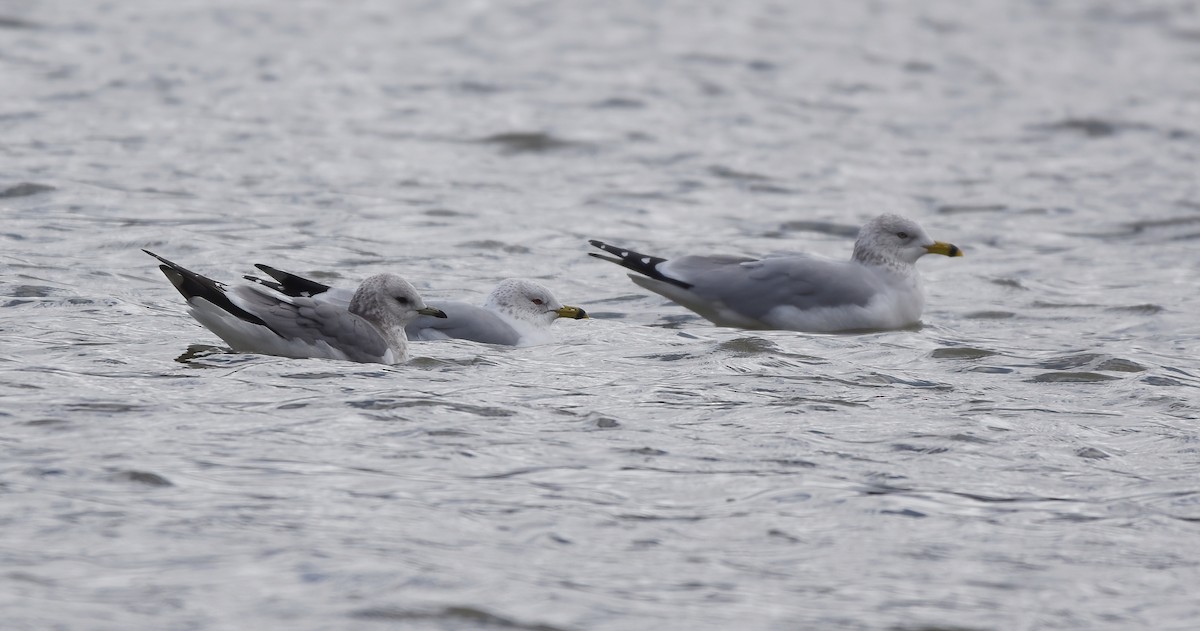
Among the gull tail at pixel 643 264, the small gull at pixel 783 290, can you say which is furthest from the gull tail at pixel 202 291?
the small gull at pixel 783 290

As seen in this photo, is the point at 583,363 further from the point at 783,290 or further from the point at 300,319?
the point at 783,290

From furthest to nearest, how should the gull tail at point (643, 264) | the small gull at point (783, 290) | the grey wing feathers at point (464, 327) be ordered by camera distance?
the gull tail at point (643, 264) < the small gull at point (783, 290) < the grey wing feathers at point (464, 327)

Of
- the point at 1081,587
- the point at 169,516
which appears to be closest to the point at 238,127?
the point at 169,516

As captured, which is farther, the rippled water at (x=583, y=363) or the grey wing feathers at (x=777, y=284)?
the grey wing feathers at (x=777, y=284)

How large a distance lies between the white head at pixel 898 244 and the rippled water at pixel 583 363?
0.48 meters

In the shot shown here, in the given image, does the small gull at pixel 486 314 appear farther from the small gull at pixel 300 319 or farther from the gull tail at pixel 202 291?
the gull tail at pixel 202 291

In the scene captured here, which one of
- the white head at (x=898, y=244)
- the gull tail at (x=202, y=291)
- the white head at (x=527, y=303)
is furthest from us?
the white head at (x=898, y=244)

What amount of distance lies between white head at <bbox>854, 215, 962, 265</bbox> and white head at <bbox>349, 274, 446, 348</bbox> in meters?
3.30

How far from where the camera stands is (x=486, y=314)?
9922 mm

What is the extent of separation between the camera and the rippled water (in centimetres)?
610

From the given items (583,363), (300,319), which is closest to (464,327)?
(583,363)

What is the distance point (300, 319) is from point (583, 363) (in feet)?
5.10

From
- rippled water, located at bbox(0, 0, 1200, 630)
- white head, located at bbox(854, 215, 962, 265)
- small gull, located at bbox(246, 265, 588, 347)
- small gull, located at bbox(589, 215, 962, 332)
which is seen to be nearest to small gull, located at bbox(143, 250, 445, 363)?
rippled water, located at bbox(0, 0, 1200, 630)

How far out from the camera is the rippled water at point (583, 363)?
20.0 ft
